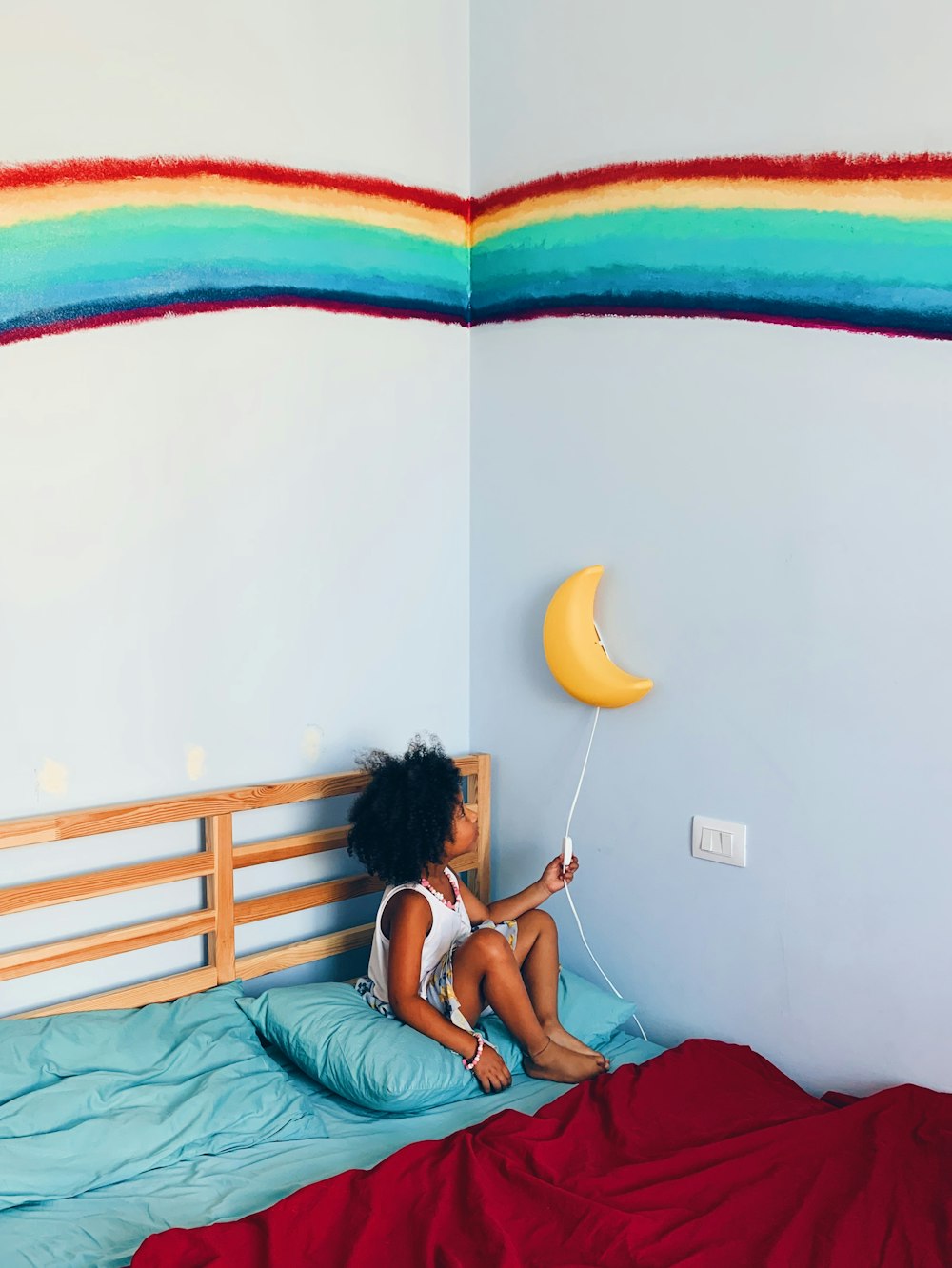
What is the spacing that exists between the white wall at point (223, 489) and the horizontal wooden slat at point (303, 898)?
6 centimetres

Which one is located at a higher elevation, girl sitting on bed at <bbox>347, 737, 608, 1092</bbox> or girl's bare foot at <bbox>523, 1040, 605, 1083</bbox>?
girl sitting on bed at <bbox>347, 737, 608, 1092</bbox>

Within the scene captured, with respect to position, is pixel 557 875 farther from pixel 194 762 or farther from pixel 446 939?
pixel 194 762

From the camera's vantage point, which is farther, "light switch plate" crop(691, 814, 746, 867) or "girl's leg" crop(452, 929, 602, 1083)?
"light switch plate" crop(691, 814, 746, 867)

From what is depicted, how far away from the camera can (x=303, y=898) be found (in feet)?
7.81

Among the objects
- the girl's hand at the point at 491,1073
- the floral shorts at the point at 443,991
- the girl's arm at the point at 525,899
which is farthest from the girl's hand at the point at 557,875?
the girl's hand at the point at 491,1073

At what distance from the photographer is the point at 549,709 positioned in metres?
2.61

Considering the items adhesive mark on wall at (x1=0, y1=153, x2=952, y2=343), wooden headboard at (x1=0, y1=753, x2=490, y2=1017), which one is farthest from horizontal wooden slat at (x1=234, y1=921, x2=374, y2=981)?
adhesive mark on wall at (x1=0, y1=153, x2=952, y2=343)

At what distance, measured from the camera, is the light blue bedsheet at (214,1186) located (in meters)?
1.54

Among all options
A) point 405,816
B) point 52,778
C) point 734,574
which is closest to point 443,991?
point 405,816

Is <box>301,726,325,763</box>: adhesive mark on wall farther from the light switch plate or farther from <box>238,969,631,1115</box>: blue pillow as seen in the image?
the light switch plate

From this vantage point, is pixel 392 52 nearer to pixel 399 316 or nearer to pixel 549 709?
pixel 399 316

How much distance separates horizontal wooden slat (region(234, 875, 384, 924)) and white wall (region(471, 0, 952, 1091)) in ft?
1.35

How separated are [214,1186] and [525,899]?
887 millimetres

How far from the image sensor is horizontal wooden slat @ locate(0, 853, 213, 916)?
1.93 m
